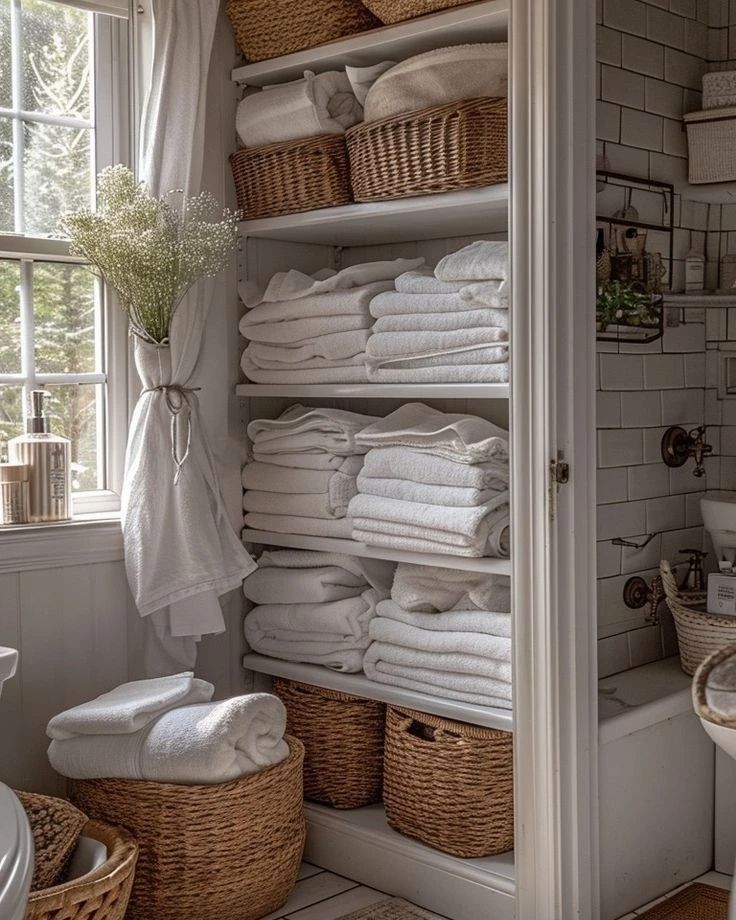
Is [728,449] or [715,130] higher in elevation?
[715,130]

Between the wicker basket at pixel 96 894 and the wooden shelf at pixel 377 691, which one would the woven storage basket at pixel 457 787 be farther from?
the wicker basket at pixel 96 894

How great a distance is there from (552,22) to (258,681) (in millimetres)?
1854

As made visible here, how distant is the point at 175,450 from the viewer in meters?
2.85

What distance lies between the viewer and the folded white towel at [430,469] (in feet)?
8.61

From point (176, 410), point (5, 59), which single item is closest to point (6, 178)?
point (5, 59)

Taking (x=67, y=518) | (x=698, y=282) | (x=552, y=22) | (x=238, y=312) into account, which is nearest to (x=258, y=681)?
(x=67, y=518)

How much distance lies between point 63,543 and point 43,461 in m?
0.20

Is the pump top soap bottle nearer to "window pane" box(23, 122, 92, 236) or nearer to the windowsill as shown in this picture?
the windowsill

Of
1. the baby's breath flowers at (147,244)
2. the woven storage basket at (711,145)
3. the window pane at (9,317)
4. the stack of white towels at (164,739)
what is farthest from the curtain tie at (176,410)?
the woven storage basket at (711,145)

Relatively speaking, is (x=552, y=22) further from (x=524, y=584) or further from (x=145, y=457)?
(x=145, y=457)

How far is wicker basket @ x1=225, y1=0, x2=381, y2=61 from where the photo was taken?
2.83 metres

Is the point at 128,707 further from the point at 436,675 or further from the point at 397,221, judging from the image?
the point at 397,221

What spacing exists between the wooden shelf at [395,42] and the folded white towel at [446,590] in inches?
48.2

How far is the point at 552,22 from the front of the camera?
2.33m
